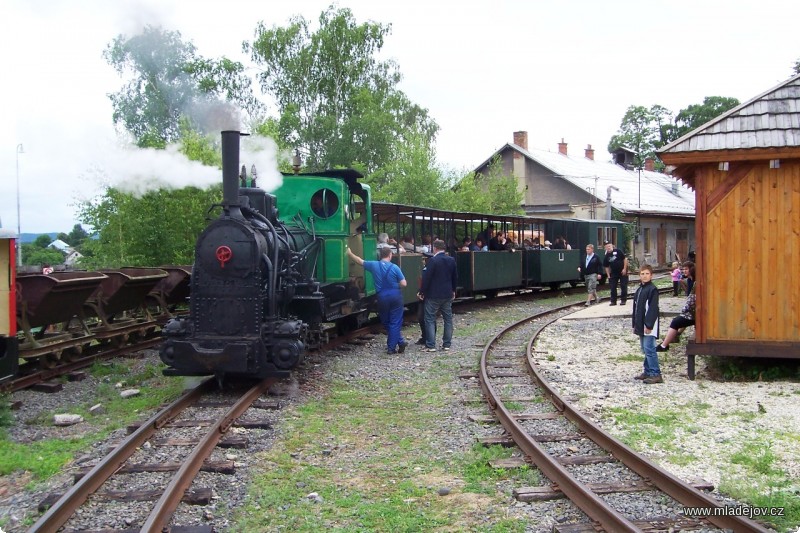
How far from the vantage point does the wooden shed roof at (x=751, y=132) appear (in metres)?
8.45

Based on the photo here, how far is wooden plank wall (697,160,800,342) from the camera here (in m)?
8.61

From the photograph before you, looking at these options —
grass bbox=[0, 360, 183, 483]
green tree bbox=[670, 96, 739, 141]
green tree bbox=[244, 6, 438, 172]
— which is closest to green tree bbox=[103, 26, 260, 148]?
green tree bbox=[244, 6, 438, 172]

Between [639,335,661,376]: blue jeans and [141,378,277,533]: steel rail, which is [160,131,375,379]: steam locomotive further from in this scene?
[639,335,661,376]: blue jeans

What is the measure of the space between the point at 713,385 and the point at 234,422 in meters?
5.53

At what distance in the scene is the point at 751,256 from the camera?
8742mm

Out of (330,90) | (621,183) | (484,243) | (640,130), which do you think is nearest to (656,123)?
(640,130)

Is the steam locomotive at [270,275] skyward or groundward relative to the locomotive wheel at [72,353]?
skyward

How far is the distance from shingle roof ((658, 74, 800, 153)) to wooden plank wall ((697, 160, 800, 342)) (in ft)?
1.09

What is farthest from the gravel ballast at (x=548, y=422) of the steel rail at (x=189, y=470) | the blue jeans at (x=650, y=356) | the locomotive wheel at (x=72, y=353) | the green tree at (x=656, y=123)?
the green tree at (x=656, y=123)

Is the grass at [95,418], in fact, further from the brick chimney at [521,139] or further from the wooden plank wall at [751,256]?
the brick chimney at [521,139]

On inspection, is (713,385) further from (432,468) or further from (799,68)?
(799,68)

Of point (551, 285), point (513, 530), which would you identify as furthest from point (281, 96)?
point (513, 530)

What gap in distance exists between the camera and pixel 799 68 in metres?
29.9

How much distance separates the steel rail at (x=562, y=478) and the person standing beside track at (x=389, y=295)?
142 inches
